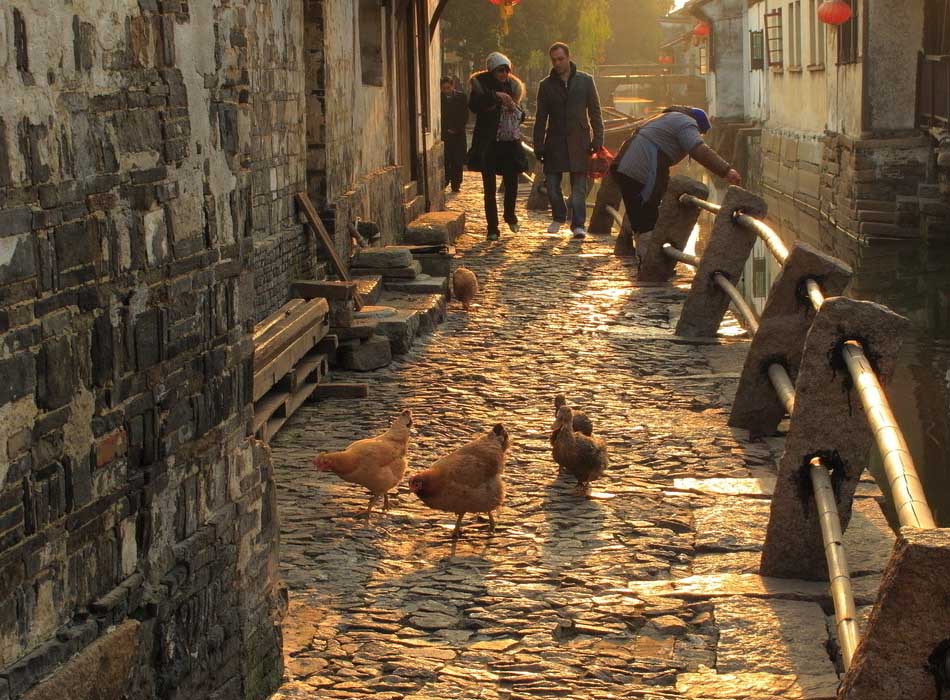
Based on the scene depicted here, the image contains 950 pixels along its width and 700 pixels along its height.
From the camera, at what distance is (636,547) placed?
563 cm

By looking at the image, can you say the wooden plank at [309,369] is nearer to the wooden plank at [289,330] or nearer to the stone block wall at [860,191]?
the wooden plank at [289,330]

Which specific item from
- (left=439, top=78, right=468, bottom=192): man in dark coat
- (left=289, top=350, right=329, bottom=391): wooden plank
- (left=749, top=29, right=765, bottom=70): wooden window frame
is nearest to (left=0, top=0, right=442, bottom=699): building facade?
(left=289, top=350, right=329, bottom=391): wooden plank

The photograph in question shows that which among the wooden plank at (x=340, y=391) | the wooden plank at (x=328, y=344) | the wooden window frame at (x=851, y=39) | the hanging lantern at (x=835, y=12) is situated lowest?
the wooden plank at (x=340, y=391)

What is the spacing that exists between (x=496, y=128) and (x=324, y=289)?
23.4 feet

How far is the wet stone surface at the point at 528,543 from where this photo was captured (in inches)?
178

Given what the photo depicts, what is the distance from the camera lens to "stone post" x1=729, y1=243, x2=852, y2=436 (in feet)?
21.5

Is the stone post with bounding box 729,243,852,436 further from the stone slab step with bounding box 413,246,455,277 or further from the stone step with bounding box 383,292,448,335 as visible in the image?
the stone slab step with bounding box 413,246,455,277

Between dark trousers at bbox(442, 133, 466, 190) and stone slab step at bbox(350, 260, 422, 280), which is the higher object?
dark trousers at bbox(442, 133, 466, 190)

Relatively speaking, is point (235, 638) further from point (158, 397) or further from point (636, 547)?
point (636, 547)

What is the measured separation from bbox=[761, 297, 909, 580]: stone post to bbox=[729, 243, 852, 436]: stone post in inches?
70.2

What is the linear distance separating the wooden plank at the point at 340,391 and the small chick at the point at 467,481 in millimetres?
2600

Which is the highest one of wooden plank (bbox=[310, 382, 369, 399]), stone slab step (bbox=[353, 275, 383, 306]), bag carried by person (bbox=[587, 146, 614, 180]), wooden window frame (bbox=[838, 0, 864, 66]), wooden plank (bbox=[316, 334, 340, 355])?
wooden window frame (bbox=[838, 0, 864, 66])

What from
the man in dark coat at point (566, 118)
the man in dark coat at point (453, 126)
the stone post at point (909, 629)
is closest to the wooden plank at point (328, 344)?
the stone post at point (909, 629)

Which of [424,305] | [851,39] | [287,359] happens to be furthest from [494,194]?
[851,39]
